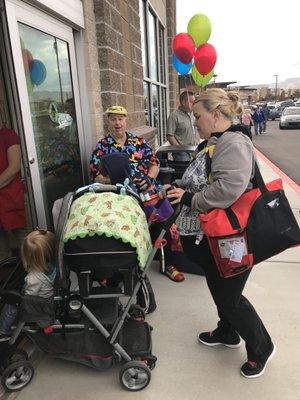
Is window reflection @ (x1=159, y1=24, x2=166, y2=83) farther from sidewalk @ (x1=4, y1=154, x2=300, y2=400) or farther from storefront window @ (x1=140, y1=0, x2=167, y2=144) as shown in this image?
sidewalk @ (x1=4, y1=154, x2=300, y2=400)

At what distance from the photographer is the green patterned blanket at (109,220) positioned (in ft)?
6.42

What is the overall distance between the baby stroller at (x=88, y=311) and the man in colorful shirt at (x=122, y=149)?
1.11 metres

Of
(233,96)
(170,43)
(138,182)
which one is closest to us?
(233,96)

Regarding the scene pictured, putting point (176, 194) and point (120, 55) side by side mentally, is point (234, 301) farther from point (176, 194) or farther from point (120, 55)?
point (120, 55)

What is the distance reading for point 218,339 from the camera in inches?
101

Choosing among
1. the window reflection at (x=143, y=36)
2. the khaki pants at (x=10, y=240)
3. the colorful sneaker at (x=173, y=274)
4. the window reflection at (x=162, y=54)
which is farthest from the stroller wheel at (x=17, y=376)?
the window reflection at (x=162, y=54)

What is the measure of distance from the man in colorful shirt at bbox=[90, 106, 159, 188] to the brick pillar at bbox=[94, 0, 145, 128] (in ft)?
3.16

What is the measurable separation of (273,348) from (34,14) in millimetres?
3119

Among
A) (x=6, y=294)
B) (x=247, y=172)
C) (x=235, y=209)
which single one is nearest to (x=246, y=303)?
(x=235, y=209)

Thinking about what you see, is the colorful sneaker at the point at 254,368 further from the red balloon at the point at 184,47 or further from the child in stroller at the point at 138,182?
the red balloon at the point at 184,47

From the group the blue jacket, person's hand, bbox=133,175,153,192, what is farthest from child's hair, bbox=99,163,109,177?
the blue jacket

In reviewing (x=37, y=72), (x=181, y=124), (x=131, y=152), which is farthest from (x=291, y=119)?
(x=37, y=72)

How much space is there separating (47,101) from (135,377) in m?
2.44

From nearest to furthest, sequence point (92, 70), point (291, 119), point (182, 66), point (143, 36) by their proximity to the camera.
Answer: point (92, 70)
point (182, 66)
point (143, 36)
point (291, 119)
